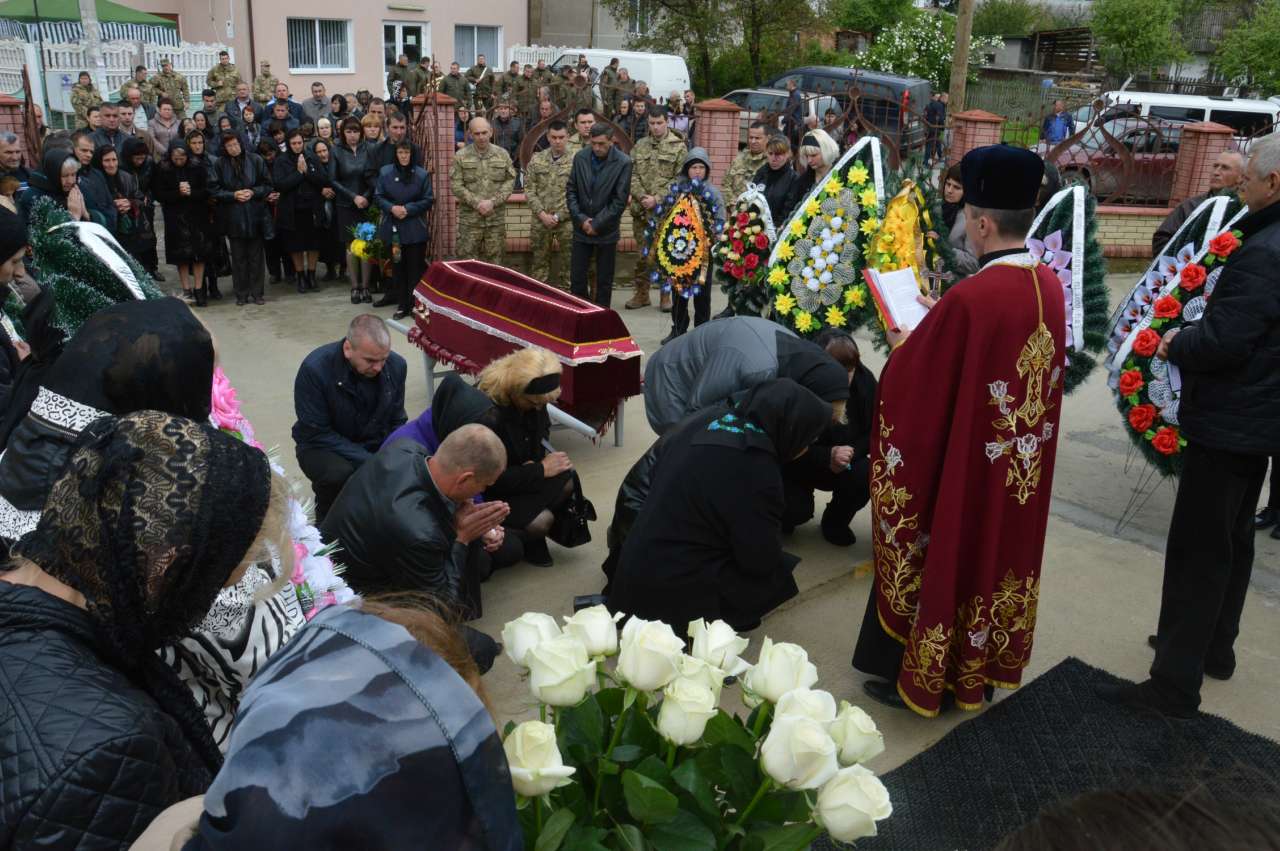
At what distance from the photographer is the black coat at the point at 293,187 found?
10.3 m

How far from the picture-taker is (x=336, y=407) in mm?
5305

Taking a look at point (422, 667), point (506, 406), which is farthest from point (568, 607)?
point (422, 667)

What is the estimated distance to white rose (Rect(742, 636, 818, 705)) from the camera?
1.68 meters

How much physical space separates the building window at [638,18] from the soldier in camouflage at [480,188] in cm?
2103

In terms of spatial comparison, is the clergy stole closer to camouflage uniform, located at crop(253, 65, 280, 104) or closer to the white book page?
the white book page

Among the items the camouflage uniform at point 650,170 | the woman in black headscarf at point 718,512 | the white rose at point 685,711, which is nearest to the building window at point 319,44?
the camouflage uniform at point 650,170

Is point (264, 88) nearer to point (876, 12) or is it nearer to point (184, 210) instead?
point (184, 210)

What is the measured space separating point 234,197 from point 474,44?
19097 mm

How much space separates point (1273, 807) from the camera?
823 mm

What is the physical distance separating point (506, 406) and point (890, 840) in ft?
8.68

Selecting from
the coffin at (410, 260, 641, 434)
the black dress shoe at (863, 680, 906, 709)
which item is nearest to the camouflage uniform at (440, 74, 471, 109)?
the coffin at (410, 260, 641, 434)

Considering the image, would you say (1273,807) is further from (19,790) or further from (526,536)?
(526,536)

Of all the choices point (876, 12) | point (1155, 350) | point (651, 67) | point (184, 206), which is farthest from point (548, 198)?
point (876, 12)

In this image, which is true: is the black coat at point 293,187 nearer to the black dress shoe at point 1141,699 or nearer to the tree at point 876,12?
the black dress shoe at point 1141,699
